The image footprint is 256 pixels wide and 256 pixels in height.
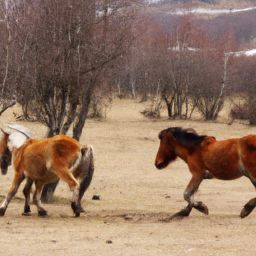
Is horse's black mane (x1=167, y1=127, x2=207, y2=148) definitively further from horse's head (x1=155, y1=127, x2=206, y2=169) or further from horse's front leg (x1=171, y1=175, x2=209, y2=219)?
horse's front leg (x1=171, y1=175, x2=209, y2=219)

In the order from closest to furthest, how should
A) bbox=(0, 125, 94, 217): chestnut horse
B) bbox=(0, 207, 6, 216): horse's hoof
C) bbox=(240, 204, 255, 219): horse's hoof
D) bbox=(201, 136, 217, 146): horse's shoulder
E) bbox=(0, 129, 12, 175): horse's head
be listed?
1. bbox=(240, 204, 255, 219): horse's hoof
2. bbox=(0, 125, 94, 217): chestnut horse
3. bbox=(0, 207, 6, 216): horse's hoof
4. bbox=(201, 136, 217, 146): horse's shoulder
5. bbox=(0, 129, 12, 175): horse's head

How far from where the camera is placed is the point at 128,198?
16.1 m

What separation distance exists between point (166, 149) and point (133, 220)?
4.85 ft

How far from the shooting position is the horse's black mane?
1197 cm

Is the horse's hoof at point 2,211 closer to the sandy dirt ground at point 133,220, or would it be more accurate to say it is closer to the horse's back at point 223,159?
the sandy dirt ground at point 133,220

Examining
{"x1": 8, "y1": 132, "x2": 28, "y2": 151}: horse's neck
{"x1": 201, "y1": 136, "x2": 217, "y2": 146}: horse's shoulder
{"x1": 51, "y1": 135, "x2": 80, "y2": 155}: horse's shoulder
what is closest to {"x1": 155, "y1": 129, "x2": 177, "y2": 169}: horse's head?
{"x1": 201, "y1": 136, "x2": 217, "y2": 146}: horse's shoulder

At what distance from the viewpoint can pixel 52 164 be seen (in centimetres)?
1152

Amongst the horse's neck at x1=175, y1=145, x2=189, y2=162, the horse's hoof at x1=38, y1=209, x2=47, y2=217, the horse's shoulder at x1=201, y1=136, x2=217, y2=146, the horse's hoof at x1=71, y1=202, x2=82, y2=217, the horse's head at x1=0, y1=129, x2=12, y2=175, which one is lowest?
the horse's hoof at x1=38, y1=209, x2=47, y2=217

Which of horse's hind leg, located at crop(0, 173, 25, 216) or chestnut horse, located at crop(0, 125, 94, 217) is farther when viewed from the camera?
horse's hind leg, located at crop(0, 173, 25, 216)

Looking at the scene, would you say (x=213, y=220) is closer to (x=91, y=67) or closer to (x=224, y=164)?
(x=224, y=164)

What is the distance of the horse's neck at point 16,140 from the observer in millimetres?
12383

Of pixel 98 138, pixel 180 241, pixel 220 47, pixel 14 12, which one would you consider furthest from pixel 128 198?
pixel 220 47

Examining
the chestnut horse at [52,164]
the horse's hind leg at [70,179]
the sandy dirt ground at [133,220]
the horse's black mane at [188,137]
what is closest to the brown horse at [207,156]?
the horse's black mane at [188,137]

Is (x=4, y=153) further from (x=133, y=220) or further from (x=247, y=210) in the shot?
(x=247, y=210)
